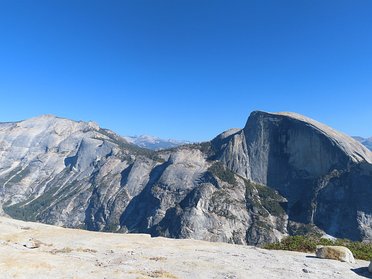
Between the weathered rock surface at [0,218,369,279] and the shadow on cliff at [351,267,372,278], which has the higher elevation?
the shadow on cliff at [351,267,372,278]

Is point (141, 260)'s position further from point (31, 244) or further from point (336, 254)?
point (336, 254)

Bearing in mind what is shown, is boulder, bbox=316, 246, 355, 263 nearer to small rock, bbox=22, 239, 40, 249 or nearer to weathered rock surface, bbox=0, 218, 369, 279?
weathered rock surface, bbox=0, 218, 369, 279

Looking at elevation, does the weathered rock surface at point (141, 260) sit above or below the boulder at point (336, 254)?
below

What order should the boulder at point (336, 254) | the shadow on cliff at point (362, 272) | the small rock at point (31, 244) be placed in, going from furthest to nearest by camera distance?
the boulder at point (336, 254) < the small rock at point (31, 244) < the shadow on cliff at point (362, 272)

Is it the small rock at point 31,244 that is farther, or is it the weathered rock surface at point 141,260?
the small rock at point 31,244

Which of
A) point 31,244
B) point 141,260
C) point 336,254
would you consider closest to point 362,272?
point 336,254

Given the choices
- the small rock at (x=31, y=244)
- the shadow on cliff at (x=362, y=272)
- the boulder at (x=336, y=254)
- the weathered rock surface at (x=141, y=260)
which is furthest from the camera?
the boulder at (x=336, y=254)

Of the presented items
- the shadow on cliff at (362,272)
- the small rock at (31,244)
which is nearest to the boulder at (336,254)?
the shadow on cliff at (362,272)

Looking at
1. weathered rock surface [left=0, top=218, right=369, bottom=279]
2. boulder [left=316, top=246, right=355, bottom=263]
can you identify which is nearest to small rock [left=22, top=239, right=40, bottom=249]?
weathered rock surface [left=0, top=218, right=369, bottom=279]

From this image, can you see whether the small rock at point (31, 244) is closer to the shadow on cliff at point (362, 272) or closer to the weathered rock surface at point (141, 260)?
the weathered rock surface at point (141, 260)
